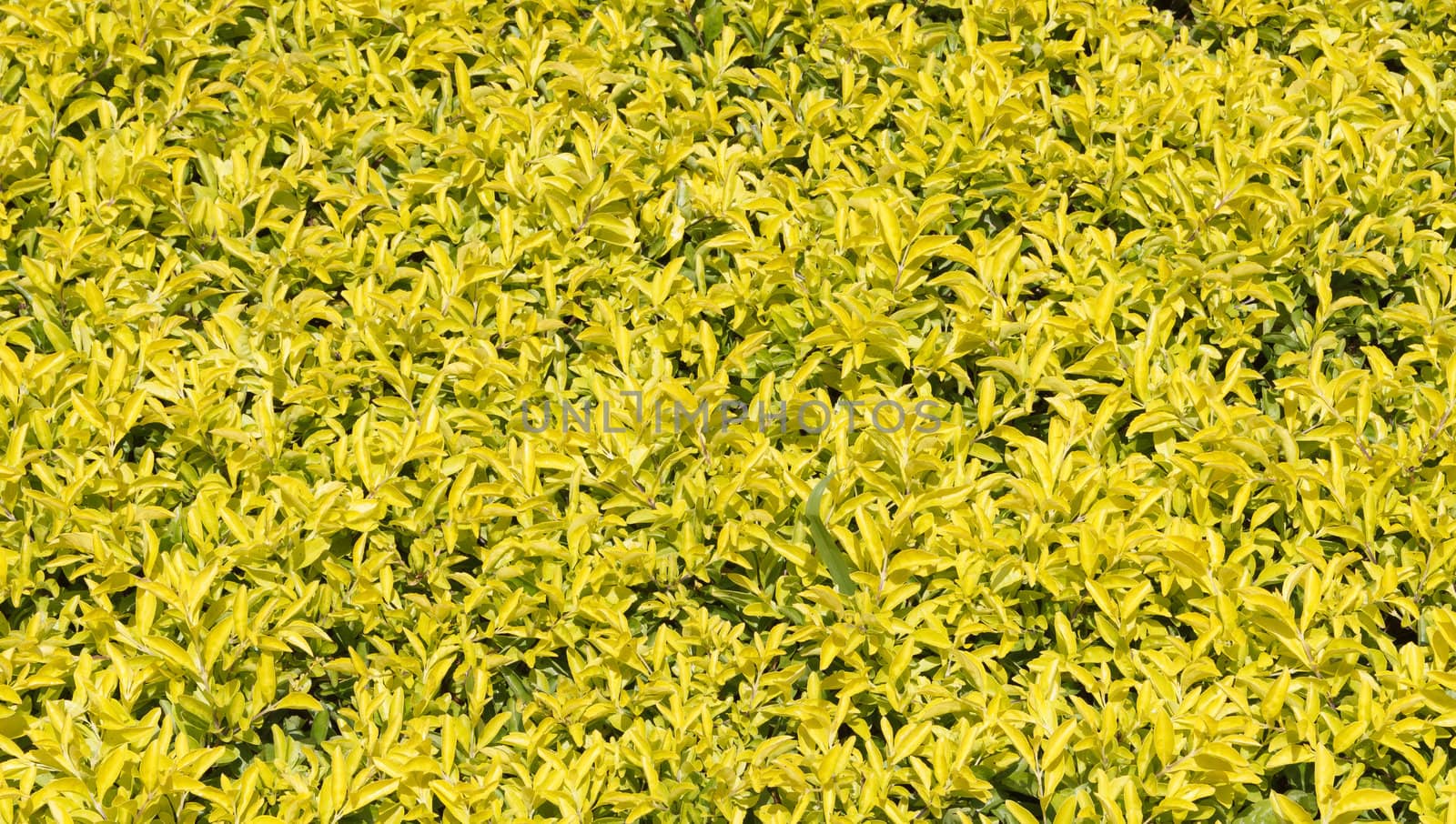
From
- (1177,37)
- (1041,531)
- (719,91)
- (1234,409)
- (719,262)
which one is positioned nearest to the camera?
(1041,531)

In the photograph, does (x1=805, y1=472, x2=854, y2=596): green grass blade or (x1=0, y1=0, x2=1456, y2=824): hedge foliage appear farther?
(x1=805, y1=472, x2=854, y2=596): green grass blade

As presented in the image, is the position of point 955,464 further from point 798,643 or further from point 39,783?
point 39,783

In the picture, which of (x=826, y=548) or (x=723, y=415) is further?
(x=723, y=415)

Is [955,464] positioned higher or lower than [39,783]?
higher

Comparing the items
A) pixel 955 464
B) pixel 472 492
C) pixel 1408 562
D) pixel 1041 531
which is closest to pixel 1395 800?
pixel 1408 562

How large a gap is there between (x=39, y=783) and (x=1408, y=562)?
2.46 metres

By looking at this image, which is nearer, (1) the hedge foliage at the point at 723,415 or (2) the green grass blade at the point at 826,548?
(1) the hedge foliage at the point at 723,415

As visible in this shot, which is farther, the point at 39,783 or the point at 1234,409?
the point at 1234,409

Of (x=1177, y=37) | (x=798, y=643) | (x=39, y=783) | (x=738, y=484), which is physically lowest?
(x=39, y=783)

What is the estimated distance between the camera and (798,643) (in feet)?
8.41

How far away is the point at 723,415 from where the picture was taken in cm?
279

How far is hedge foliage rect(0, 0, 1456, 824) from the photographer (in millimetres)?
2342

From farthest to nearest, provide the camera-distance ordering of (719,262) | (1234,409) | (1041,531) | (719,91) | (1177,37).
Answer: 1. (1177,37)
2. (719,91)
3. (719,262)
4. (1234,409)
5. (1041,531)

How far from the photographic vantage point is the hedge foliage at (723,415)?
2.34m
